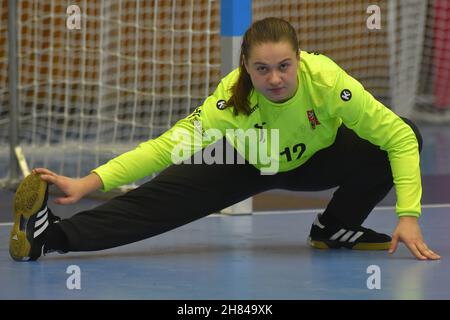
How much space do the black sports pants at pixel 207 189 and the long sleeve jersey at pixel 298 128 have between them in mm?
111

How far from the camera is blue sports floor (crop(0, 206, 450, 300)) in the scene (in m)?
3.04

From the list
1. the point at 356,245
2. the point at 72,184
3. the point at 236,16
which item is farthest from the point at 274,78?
the point at 236,16

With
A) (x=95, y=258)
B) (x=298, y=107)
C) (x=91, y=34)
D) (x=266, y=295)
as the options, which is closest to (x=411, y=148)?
(x=298, y=107)

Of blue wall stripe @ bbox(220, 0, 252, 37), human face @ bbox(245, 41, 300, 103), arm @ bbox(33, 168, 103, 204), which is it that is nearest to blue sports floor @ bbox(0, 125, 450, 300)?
arm @ bbox(33, 168, 103, 204)

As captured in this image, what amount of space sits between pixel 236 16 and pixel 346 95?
4.04ft

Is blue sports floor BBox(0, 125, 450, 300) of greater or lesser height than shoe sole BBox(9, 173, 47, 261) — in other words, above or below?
below

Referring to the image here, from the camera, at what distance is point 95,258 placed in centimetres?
357

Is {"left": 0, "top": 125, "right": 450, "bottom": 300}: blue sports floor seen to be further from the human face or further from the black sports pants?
the human face

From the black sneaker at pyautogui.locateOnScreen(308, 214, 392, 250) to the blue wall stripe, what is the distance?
1.06 meters

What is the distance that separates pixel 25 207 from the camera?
3404 millimetres

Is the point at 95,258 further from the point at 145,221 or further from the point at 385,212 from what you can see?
the point at 385,212

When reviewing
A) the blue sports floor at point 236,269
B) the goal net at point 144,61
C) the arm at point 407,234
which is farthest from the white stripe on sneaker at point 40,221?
the goal net at point 144,61

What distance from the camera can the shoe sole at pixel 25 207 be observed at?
335 cm

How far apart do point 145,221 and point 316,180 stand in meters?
0.56
